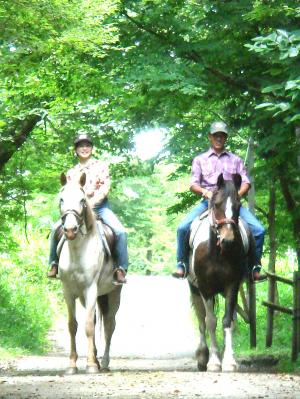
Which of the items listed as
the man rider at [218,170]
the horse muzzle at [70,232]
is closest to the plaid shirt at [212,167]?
the man rider at [218,170]

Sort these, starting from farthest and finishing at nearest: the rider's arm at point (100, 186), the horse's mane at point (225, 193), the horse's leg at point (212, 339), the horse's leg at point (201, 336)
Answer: the horse's leg at point (201, 336)
the rider's arm at point (100, 186)
the horse's leg at point (212, 339)
the horse's mane at point (225, 193)

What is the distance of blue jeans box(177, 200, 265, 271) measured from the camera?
44.8 feet

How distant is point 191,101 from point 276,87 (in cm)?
475

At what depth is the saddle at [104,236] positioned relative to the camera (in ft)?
44.1

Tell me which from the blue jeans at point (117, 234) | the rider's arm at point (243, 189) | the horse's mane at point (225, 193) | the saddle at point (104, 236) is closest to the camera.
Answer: the horse's mane at point (225, 193)

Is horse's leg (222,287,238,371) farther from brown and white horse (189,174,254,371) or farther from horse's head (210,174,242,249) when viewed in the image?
horse's head (210,174,242,249)

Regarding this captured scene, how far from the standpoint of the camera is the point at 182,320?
3031cm

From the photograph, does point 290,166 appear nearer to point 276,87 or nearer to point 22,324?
Answer: point 276,87

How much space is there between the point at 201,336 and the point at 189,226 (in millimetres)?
1754

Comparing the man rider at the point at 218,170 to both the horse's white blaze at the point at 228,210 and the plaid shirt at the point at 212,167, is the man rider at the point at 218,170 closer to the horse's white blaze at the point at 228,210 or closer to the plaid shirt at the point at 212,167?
the plaid shirt at the point at 212,167

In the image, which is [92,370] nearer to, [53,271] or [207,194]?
[53,271]

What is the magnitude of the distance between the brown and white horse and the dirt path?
63 cm

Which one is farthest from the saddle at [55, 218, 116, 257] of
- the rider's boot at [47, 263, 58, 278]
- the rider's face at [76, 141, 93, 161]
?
the rider's face at [76, 141, 93, 161]

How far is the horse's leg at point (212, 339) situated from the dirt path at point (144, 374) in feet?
1.38
